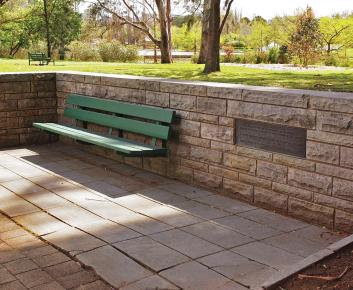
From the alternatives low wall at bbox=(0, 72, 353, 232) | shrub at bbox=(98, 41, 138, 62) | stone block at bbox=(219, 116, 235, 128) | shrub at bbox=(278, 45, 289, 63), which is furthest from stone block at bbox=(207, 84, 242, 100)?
shrub at bbox=(98, 41, 138, 62)

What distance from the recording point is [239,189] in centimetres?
621

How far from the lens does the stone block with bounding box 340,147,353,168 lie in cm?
498

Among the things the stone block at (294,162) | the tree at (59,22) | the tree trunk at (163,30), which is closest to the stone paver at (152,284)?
the stone block at (294,162)

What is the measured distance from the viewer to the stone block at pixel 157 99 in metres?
7.19

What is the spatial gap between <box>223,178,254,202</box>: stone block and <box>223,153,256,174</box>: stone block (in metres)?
0.18

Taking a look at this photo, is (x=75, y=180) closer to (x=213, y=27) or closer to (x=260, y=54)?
(x=213, y=27)

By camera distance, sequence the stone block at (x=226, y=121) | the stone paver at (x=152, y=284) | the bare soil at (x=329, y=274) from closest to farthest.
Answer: the bare soil at (x=329, y=274)
the stone paver at (x=152, y=284)
the stone block at (x=226, y=121)

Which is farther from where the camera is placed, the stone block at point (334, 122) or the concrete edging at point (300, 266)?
the stone block at point (334, 122)

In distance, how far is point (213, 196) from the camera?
6398 mm

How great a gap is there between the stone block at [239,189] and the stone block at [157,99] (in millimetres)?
1468

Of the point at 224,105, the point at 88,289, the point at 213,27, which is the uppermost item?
the point at 213,27

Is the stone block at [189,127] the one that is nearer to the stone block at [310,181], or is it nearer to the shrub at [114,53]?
the stone block at [310,181]

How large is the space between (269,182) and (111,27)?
28918 millimetres

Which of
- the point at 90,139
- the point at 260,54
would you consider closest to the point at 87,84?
the point at 90,139
